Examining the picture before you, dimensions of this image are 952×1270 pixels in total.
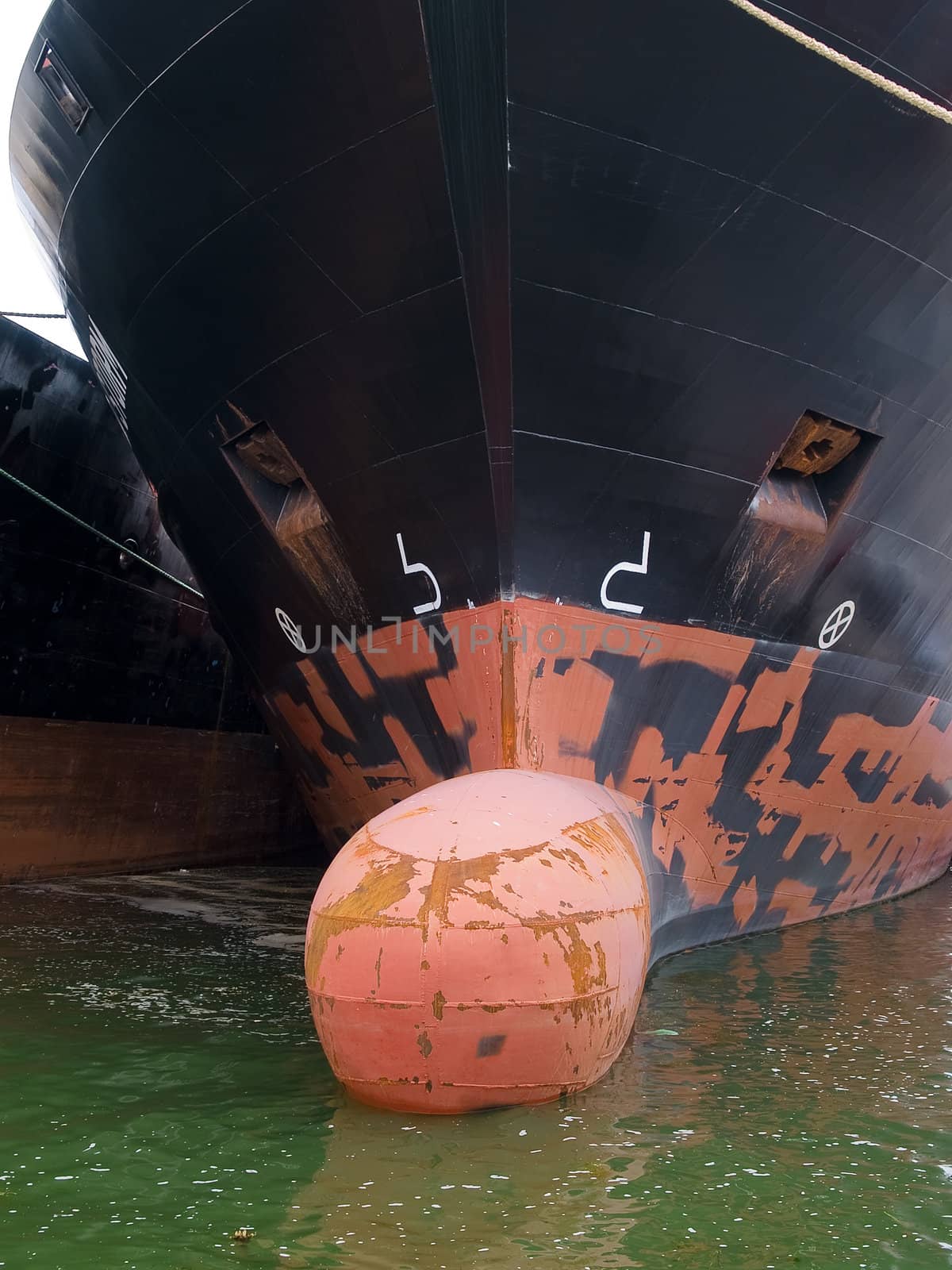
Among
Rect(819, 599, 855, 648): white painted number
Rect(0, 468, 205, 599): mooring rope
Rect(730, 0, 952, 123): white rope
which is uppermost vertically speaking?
Rect(730, 0, 952, 123): white rope

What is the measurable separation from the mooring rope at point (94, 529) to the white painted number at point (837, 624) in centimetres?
520

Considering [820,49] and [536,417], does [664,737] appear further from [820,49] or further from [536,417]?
[820,49]

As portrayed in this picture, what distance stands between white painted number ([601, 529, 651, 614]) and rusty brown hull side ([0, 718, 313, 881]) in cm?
653

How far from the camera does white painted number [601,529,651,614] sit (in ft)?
17.0

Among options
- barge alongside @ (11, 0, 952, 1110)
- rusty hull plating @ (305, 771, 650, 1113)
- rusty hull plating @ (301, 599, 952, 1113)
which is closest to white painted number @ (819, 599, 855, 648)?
barge alongside @ (11, 0, 952, 1110)

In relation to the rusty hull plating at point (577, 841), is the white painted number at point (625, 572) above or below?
above

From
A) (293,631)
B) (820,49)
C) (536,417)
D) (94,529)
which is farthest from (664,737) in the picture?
(94,529)

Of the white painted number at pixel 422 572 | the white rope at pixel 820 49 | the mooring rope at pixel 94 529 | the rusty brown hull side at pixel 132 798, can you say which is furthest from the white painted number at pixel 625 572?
the rusty brown hull side at pixel 132 798

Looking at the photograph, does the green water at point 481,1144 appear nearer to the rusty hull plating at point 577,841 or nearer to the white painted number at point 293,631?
the rusty hull plating at point 577,841

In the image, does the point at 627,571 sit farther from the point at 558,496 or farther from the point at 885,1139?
the point at 885,1139

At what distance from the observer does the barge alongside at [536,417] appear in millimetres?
3564

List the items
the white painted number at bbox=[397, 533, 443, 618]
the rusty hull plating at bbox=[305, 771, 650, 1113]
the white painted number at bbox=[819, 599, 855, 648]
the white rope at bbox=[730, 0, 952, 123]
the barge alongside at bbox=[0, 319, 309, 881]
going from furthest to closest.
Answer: the barge alongside at bbox=[0, 319, 309, 881] < the white painted number at bbox=[819, 599, 855, 648] < the white painted number at bbox=[397, 533, 443, 618] < the white rope at bbox=[730, 0, 952, 123] < the rusty hull plating at bbox=[305, 771, 650, 1113]

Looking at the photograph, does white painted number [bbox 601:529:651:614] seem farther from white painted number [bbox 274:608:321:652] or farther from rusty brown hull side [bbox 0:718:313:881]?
rusty brown hull side [bbox 0:718:313:881]

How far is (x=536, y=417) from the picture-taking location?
4.89 meters
